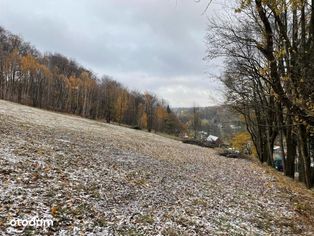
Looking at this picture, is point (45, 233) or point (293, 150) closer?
point (45, 233)

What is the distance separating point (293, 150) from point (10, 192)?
1767 cm

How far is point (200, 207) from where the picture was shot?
930 cm

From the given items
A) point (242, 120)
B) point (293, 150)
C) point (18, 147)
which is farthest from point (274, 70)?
point (242, 120)

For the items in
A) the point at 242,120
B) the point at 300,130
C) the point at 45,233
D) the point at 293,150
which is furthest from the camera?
the point at 242,120

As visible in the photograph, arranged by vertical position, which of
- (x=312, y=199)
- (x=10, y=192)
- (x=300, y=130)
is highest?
(x=300, y=130)

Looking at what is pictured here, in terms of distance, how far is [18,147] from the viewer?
12.3 m

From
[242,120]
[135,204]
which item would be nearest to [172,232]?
[135,204]

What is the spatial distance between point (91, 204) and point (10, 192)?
1944 mm

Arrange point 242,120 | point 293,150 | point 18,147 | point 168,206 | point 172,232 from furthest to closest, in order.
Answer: point 242,120
point 293,150
point 18,147
point 168,206
point 172,232

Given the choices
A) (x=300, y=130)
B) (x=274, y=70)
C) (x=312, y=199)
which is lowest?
(x=312, y=199)

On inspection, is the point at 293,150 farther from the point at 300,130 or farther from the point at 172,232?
the point at 172,232

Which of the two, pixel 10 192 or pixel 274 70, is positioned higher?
pixel 274 70

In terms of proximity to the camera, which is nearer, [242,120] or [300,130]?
[300,130]

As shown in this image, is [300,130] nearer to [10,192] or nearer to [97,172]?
[97,172]
